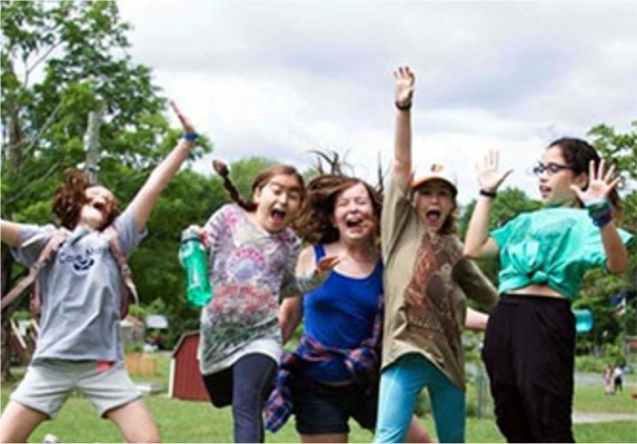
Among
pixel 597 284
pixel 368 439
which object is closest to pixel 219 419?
pixel 368 439

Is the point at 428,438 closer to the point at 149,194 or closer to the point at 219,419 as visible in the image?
the point at 149,194

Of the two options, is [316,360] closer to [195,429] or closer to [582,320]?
[582,320]

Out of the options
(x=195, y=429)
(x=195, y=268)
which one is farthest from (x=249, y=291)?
(x=195, y=429)

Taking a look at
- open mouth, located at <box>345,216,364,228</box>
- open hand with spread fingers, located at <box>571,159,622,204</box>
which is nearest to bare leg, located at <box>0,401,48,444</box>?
open mouth, located at <box>345,216,364,228</box>

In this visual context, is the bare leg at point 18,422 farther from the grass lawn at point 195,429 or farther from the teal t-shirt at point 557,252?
the grass lawn at point 195,429

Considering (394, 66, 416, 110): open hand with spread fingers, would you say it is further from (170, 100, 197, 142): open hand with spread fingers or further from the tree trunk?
the tree trunk

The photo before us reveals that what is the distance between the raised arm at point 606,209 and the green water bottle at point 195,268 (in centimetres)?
192

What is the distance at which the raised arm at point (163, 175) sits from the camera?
18.9 ft

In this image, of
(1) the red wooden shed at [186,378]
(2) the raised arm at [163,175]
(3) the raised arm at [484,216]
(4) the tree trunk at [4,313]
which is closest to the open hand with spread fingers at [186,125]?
(2) the raised arm at [163,175]

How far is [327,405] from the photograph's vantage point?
5.85 m

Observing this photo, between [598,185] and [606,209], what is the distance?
13 centimetres

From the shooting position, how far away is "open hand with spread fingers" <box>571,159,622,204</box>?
15.5ft

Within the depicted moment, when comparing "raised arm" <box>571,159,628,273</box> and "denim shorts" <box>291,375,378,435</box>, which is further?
"denim shorts" <box>291,375,378,435</box>

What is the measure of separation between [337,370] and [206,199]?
115 feet
